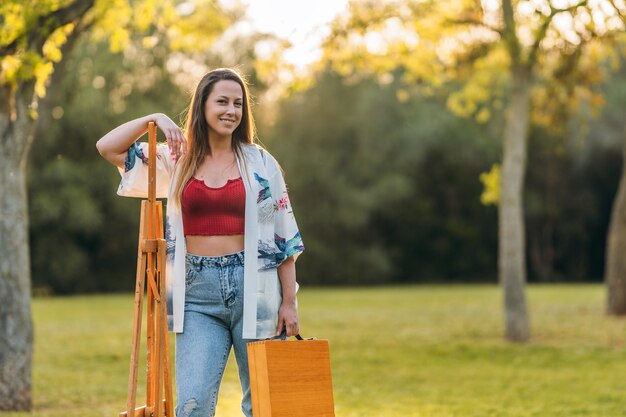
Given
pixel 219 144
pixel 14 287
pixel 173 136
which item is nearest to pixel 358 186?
pixel 14 287

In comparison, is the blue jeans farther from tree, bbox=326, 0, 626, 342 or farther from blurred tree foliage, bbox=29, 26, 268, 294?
blurred tree foliage, bbox=29, 26, 268, 294

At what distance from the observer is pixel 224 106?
4641 mm

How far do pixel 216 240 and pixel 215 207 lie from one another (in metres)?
0.14

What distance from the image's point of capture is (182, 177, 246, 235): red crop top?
458cm

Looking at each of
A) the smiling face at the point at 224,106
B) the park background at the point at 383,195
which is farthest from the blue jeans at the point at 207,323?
the park background at the point at 383,195

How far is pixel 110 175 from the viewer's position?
34.4 m

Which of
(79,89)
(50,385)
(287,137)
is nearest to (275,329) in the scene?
(50,385)

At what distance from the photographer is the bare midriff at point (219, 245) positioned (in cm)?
459

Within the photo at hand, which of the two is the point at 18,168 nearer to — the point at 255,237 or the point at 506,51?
the point at 255,237

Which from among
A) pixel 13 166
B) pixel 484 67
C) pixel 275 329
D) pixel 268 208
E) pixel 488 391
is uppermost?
pixel 484 67

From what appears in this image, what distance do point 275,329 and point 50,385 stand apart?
24.6ft

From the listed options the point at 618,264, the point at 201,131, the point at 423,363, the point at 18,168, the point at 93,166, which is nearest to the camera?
the point at 201,131

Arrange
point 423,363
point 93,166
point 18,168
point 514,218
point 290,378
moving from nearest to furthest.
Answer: point 290,378, point 18,168, point 423,363, point 514,218, point 93,166

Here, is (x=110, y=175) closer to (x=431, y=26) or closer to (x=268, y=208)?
(x=431, y=26)
